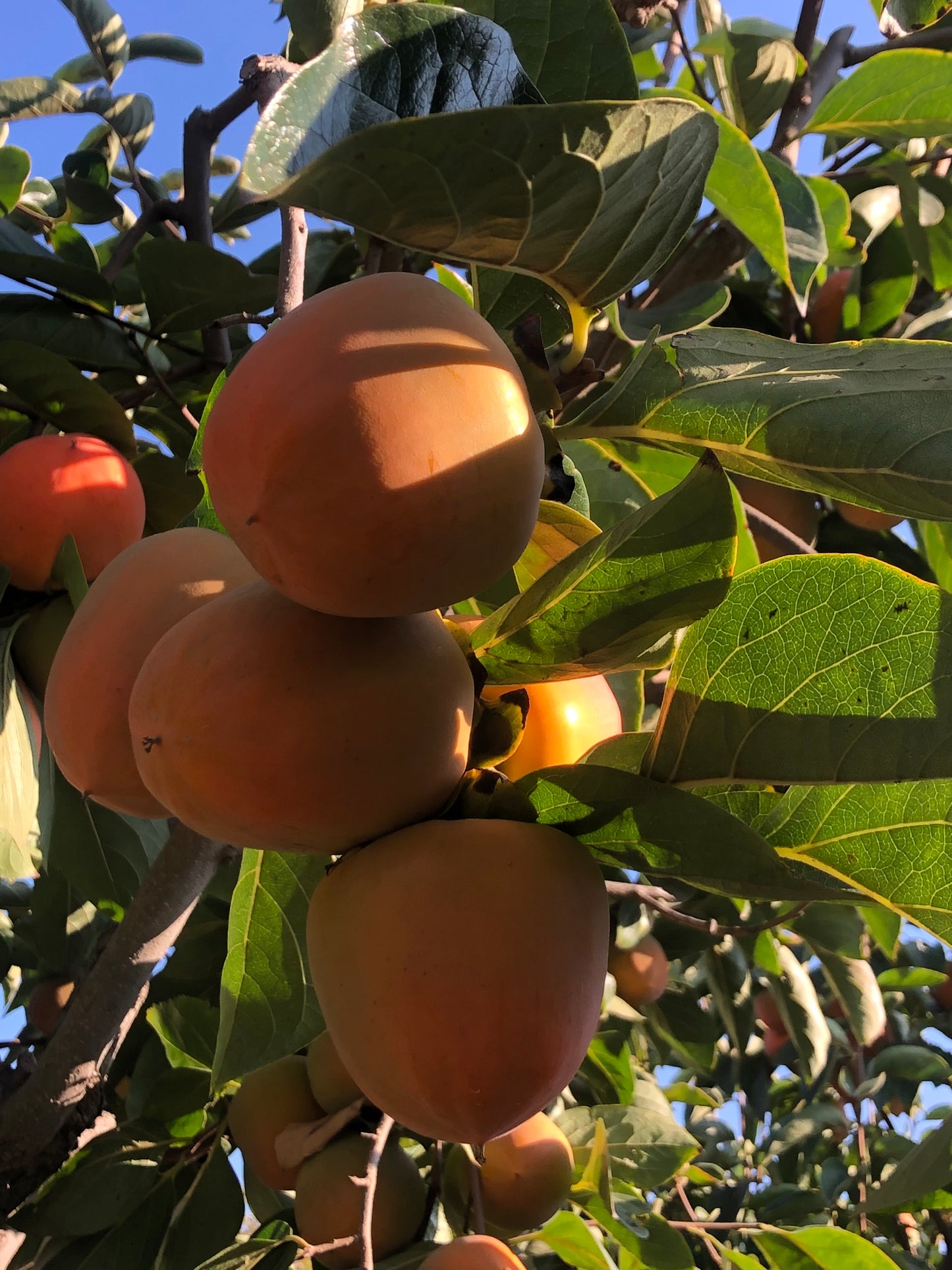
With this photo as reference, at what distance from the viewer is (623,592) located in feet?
2.51

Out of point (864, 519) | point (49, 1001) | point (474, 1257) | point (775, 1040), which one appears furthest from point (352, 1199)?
point (775, 1040)

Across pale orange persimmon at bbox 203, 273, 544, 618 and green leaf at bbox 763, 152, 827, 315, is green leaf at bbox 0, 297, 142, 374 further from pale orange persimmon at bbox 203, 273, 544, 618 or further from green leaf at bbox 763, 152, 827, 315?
pale orange persimmon at bbox 203, 273, 544, 618

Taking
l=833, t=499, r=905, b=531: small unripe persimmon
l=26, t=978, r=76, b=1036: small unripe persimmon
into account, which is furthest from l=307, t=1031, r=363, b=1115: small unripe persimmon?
l=833, t=499, r=905, b=531: small unripe persimmon

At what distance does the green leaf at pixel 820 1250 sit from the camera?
1.94m

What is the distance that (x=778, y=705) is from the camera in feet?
2.61

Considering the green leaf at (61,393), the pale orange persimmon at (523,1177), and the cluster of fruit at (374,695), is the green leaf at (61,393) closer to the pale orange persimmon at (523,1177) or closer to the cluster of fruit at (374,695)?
the cluster of fruit at (374,695)

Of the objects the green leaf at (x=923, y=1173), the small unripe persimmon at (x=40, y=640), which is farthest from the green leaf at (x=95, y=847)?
the green leaf at (x=923, y=1173)

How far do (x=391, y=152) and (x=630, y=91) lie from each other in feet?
1.21

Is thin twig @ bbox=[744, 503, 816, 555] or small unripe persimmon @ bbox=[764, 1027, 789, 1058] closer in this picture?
thin twig @ bbox=[744, 503, 816, 555]

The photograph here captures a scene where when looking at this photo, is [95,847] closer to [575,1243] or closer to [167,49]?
[575,1243]

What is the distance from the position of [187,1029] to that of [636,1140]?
940 millimetres

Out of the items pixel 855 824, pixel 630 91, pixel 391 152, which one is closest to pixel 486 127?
pixel 391 152

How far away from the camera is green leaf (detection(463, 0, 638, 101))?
85 centimetres

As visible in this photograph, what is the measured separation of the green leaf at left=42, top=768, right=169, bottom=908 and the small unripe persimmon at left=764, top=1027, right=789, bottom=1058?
3201 millimetres
